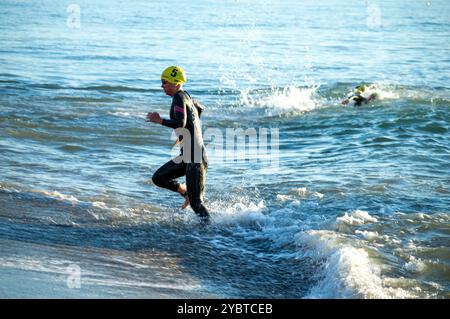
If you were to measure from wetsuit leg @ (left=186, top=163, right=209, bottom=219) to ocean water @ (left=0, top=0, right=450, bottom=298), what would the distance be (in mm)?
214

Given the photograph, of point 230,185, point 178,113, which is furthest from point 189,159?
point 230,185

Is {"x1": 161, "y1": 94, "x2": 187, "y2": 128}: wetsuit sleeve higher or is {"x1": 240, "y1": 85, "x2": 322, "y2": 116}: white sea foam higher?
{"x1": 161, "y1": 94, "x2": 187, "y2": 128}: wetsuit sleeve

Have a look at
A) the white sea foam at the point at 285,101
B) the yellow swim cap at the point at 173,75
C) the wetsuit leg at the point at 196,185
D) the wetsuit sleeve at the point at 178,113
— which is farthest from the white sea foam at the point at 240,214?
the white sea foam at the point at 285,101

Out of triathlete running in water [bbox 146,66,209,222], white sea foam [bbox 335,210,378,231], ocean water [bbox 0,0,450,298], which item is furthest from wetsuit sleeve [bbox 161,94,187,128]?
white sea foam [bbox 335,210,378,231]

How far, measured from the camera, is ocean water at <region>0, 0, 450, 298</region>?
712 centimetres

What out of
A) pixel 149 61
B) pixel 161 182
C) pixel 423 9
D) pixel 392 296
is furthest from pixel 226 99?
pixel 423 9

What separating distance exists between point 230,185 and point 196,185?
2290 millimetres

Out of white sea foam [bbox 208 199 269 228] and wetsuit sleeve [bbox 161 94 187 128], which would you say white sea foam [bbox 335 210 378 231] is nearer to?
white sea foam [bbox 208 199 269 228]

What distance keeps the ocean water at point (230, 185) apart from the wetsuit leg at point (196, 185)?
0.70 ft

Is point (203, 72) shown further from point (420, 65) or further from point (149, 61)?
point (420, 65)

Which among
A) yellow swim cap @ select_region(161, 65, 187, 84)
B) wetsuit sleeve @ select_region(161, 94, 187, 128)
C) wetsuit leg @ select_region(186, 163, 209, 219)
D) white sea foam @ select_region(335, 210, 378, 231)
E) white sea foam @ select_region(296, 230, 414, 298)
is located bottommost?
white sea foam @ select_region(296, 230, 414, 298)

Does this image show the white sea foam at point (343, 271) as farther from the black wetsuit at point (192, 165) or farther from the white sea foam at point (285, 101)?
the white sea foam at point (285, 101)

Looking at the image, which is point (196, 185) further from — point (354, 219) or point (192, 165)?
point (354, 219)

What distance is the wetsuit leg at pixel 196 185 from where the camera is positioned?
8812mm
